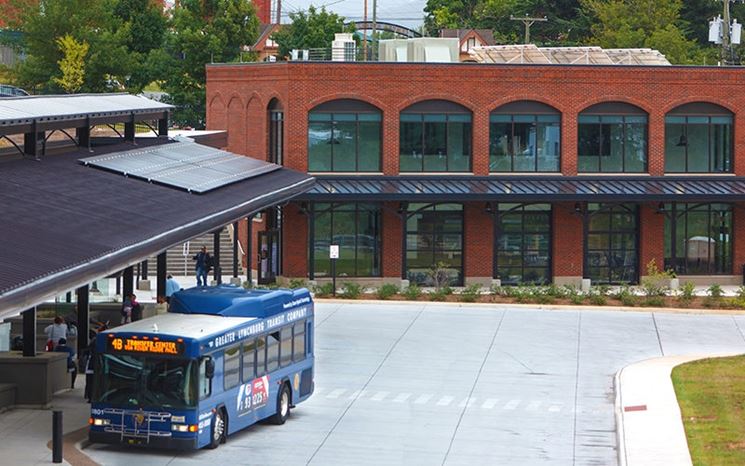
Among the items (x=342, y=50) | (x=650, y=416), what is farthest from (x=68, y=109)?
(x=342, y=50)

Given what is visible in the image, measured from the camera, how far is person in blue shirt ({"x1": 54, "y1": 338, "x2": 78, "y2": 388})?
3519 centimetres

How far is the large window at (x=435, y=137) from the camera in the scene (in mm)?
63406

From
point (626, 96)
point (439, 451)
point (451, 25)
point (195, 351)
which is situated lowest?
point (439, 451)

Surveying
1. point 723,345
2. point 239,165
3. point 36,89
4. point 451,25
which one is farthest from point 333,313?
point 451,25

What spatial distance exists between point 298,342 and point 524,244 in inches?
1246

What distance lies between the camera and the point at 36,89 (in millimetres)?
111688

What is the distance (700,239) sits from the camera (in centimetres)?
6512

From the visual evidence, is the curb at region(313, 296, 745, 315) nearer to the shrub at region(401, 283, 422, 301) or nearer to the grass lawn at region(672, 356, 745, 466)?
the shrub at region(401, 283, 422, 301)

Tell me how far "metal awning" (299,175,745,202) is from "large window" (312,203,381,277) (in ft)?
3.82

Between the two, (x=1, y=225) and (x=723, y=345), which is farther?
(x=723, y=345)

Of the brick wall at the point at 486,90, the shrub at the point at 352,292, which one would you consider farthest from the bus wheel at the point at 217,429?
the brick wall at the point at 486,90

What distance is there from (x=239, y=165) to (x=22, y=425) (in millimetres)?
15798

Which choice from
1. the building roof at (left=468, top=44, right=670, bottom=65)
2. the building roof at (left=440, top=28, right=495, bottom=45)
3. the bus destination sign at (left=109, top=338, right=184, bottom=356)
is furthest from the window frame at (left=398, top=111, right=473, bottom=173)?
the building roof at (left=440, top=28, right=495, bottom=45)

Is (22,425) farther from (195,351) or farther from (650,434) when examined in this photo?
(650,434)
